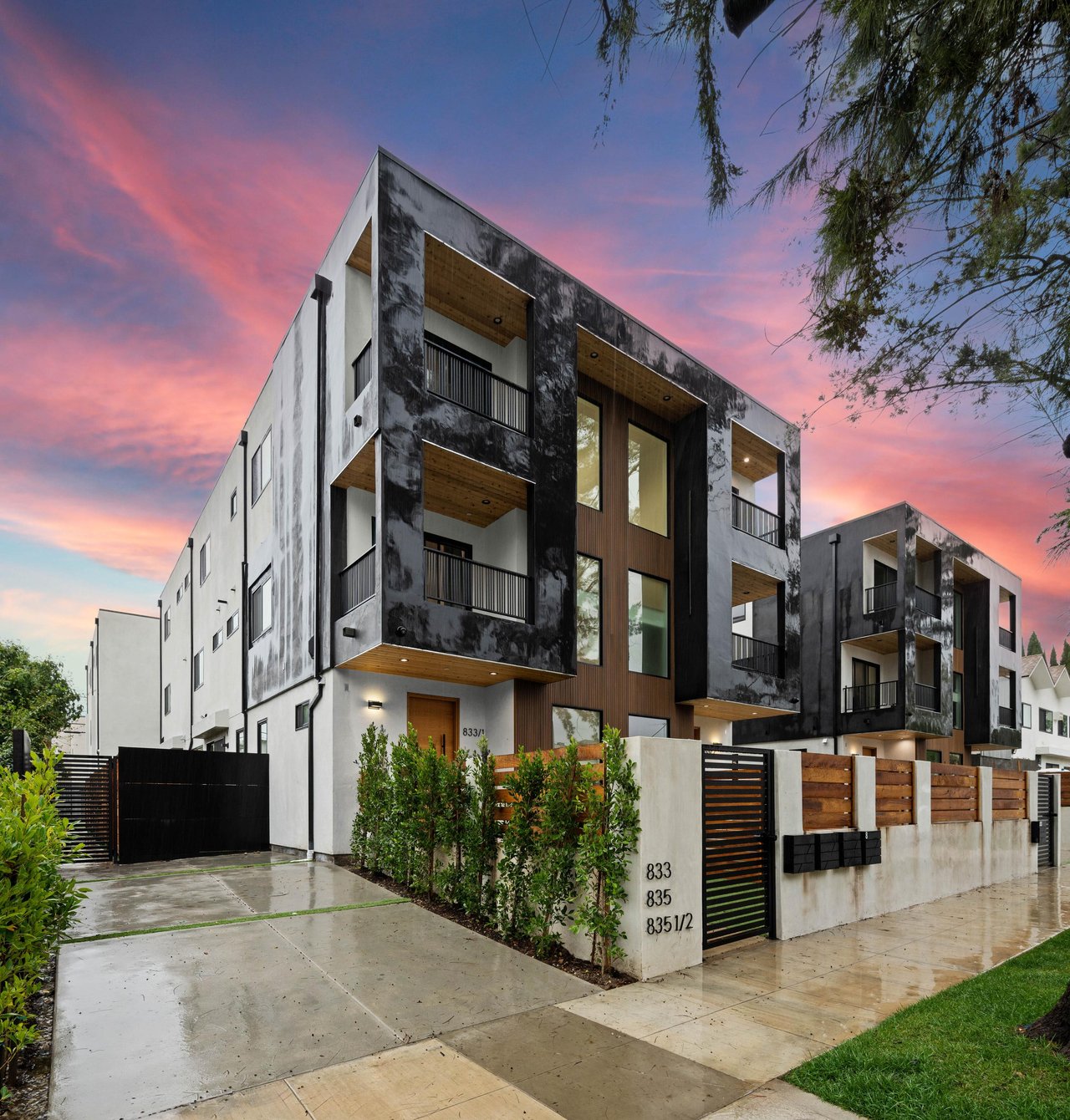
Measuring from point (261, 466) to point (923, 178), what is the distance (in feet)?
54.8

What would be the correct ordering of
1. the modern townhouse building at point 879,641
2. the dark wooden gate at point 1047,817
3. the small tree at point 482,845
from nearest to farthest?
the small tree at point 482,845
the dark wooden gate at point 1047,817
the modern townhouse building at point 879,641

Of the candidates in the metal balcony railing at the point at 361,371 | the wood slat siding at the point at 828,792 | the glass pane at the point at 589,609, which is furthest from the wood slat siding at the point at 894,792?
the metal balcony railing at the point at 361,371

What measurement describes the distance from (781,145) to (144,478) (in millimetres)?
22400

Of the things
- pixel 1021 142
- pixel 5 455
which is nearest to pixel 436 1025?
pixel 1021 142

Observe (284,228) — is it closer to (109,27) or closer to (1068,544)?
(109,27)

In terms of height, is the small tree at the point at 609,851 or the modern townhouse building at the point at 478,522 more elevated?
the modern townhouse building at the point at 478,522

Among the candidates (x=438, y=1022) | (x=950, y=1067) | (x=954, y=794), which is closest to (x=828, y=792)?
(x=954, y=794)

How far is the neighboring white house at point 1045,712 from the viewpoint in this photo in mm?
38031

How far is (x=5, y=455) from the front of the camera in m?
19.6

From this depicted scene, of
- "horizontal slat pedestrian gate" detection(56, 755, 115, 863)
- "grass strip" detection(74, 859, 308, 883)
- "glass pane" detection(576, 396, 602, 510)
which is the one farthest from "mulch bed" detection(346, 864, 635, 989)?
"glass pane" detection(576, 396, 602, 510)

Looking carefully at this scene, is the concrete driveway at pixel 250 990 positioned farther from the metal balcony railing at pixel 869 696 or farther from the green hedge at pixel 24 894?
the metal balcony railing at pixel 869 696

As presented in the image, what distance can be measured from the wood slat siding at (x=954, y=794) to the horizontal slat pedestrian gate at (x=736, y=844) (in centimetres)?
484

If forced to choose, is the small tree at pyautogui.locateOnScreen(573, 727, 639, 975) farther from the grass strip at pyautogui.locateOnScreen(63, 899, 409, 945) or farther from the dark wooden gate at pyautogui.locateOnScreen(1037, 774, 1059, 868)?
the dark wooden gate at pyautogui.locateOnScreen(1037, 774, 1059, 868)

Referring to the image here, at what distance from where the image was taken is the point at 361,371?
13.1 m
